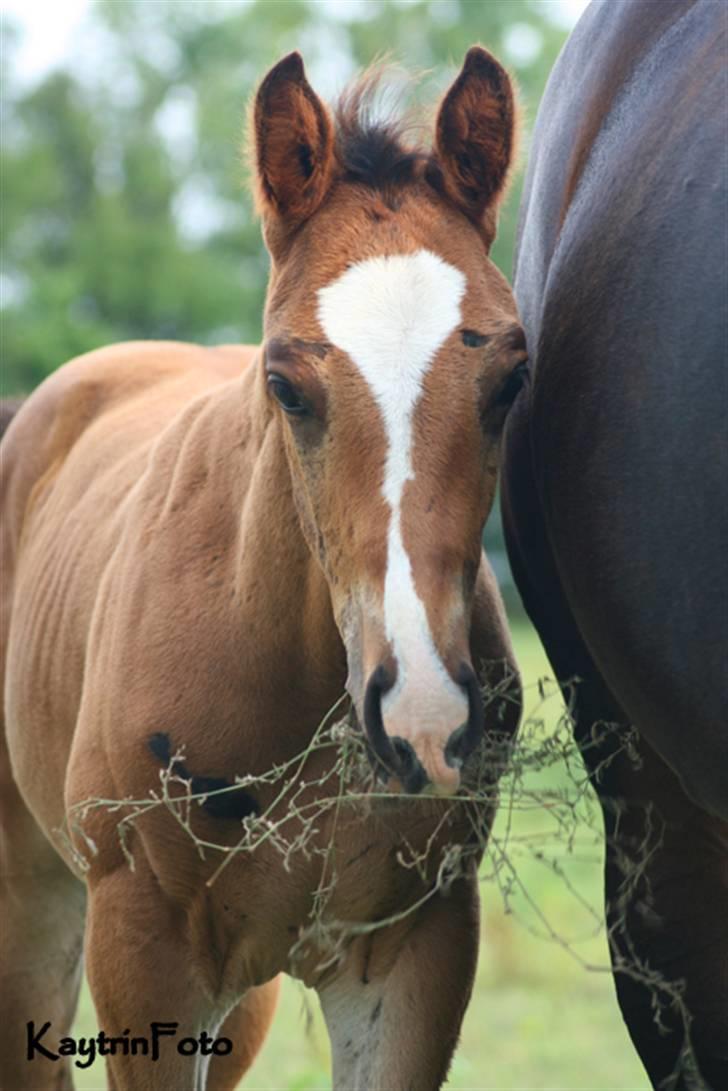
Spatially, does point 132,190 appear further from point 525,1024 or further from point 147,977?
point 147,977

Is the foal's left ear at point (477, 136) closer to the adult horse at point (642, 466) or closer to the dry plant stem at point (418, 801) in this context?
the adult horse at point (642, 466)

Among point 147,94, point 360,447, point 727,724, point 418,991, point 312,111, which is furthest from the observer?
point 147,94

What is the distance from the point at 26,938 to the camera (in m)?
4.28

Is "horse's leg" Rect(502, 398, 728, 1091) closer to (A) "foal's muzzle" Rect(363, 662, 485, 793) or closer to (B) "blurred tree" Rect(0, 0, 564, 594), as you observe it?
(A) "foal's muzzle" Rect(363, 662, 485, 793)

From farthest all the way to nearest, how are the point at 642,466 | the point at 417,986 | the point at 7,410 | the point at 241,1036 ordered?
the point at 7,410, the point at 241,1036, the point at 417,986, the point at 642,466

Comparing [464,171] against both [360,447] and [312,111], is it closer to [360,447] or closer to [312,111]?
[312,111]

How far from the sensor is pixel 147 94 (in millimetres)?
33969

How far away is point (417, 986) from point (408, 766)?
90 cm

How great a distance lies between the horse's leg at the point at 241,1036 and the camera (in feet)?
13.8

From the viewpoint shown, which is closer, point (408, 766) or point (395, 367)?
point (408, 766)

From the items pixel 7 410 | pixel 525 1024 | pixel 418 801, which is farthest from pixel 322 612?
pixel 525 1024

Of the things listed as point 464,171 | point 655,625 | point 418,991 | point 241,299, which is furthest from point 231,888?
point 241,299

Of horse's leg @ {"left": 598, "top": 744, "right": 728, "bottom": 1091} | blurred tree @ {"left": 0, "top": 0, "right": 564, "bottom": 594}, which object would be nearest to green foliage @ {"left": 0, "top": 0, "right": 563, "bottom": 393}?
blurred tree @ {"left": 0, "top": 0, "right": 564, "bottom": 594}

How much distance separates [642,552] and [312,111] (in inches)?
37.5
